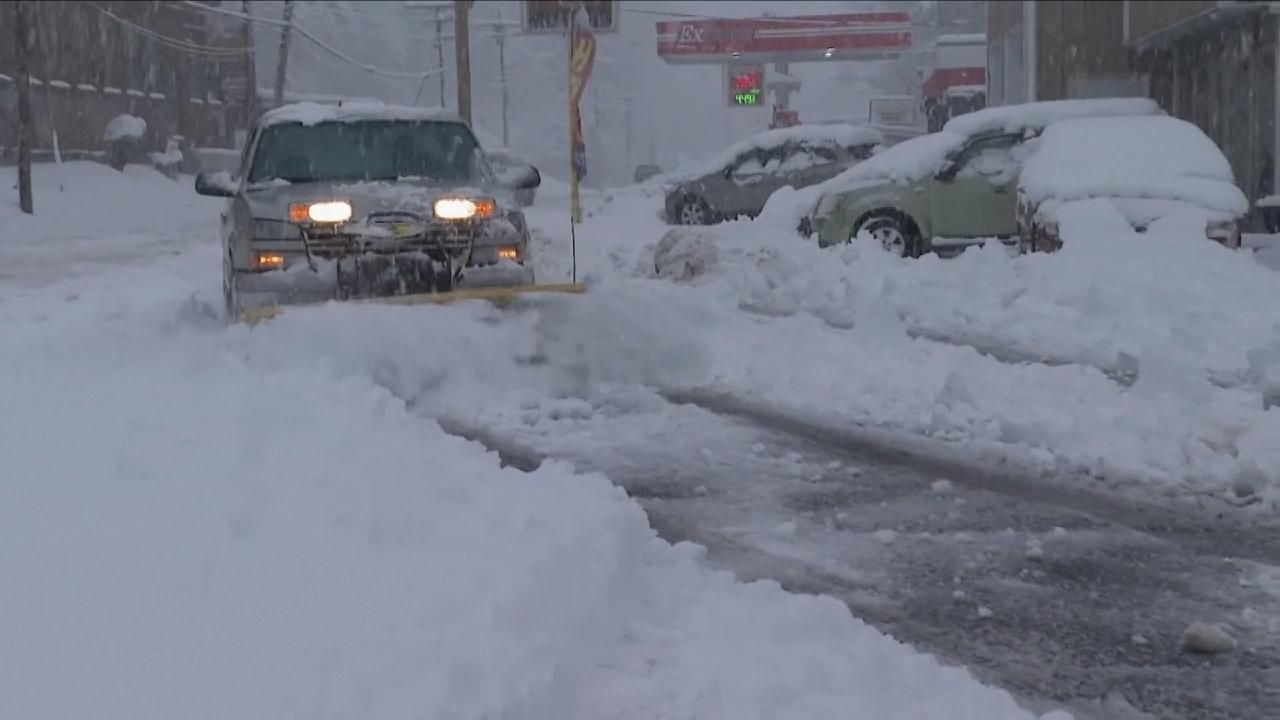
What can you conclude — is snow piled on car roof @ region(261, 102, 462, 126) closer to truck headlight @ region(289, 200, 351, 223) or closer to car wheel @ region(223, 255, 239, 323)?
car wheel @ region(223, 255, 239, 323)

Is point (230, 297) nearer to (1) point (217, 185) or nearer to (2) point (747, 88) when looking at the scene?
(1) point (217, 185)

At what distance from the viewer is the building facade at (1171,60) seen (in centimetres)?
1984

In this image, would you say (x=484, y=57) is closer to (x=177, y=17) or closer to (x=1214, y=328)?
(x=177, y=17)

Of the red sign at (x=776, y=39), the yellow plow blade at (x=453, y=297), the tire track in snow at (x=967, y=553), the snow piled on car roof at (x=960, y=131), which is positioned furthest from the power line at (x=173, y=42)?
A: the tire track in snow at (x=967, y=553)

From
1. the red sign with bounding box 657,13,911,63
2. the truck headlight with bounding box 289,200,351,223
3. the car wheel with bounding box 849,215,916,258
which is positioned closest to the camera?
the truck headlight with bounding box 289,200,351,223

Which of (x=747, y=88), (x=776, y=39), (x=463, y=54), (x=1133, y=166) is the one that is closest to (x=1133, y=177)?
(x=1133, y=166)

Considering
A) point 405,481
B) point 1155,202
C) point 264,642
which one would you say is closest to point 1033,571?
point 405,481

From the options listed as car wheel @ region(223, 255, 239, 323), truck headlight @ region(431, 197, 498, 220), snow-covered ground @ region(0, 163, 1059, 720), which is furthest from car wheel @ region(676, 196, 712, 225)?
snow-covered ground @ region(0, 163, 1059, 720)

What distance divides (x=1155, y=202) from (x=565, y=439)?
7.30 metres

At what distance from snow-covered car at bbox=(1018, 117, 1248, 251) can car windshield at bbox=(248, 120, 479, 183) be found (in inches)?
210

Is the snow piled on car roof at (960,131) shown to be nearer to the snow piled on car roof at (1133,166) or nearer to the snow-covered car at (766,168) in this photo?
the snow piled on car roof at (1133,166)

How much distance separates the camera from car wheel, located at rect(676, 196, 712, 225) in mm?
24453

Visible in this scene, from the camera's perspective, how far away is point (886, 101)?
58844 millimetres

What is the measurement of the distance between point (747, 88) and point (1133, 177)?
1275 inches
